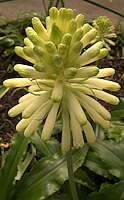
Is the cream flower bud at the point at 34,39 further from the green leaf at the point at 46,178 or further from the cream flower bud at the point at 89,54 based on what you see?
the green leaf at the point at 46,178

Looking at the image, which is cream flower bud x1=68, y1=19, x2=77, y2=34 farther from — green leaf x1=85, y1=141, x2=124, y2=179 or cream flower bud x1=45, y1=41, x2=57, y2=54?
green leaf x1=85, y1=141, x2=124, y2=179

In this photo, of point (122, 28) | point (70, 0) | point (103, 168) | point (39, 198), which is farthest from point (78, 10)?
point (39, 198)

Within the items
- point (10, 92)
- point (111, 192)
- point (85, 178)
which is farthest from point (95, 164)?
point (10, 92)

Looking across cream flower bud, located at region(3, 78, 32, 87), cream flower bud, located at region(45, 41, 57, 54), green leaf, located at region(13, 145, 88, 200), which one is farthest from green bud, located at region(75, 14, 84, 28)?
green leaf, located at region(13, 145, 88, 200)

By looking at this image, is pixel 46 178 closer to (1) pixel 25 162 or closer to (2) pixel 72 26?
(1) pixel 25 162

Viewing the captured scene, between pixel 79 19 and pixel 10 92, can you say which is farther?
pixel 10 92

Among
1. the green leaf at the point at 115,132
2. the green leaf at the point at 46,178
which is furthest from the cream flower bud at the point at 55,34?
the green leaf at the point at 115,132
